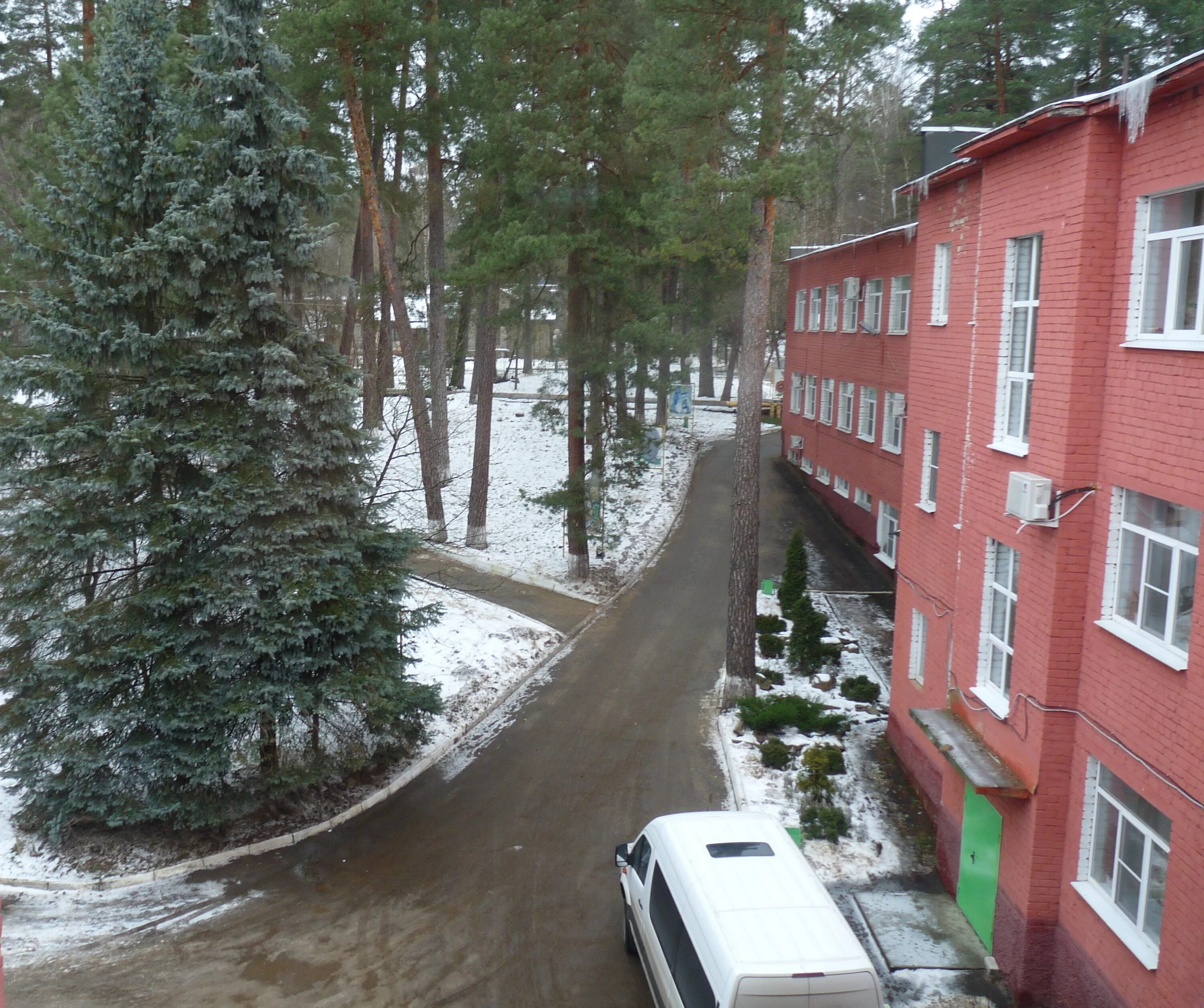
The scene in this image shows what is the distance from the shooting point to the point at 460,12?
22.0 metres

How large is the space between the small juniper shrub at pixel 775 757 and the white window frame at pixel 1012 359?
5.68 metres

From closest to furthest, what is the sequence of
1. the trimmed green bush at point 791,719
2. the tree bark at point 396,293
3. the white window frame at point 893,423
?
1. the trimmed green bush at point 791,719
2. the tree bark at point 396,293
3. the white window frame at point 893,423

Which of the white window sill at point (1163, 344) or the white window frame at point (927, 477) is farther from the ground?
the white window sill at point (1163, 344)

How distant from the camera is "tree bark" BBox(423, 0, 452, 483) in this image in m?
21.4

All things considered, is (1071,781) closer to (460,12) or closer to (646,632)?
(646,632)

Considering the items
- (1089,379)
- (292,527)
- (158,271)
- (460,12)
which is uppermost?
(460,12)

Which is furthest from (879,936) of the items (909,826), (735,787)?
(735,787)

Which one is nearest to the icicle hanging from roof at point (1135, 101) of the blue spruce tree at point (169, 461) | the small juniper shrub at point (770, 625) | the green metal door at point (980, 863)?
the green metal door at point (980, 863)

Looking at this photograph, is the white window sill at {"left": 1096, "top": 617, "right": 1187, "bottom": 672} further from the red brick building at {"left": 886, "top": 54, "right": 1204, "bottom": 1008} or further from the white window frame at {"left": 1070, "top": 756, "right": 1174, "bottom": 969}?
the white window frame at {"left": 1070, "top": 756, "right": 1174, "bottom": 969}

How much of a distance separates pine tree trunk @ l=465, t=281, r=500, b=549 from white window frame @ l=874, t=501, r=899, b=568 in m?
10.1

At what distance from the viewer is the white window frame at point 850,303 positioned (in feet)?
89.5

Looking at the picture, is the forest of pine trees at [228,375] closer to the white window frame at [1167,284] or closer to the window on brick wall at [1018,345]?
Answer: the white window frame at [1167,284]

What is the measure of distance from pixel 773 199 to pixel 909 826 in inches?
363

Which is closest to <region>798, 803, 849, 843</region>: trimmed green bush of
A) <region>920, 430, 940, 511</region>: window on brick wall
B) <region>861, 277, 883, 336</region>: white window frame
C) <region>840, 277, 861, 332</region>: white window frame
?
<region>920, 430, 940, 511</region>: window on brick wall
